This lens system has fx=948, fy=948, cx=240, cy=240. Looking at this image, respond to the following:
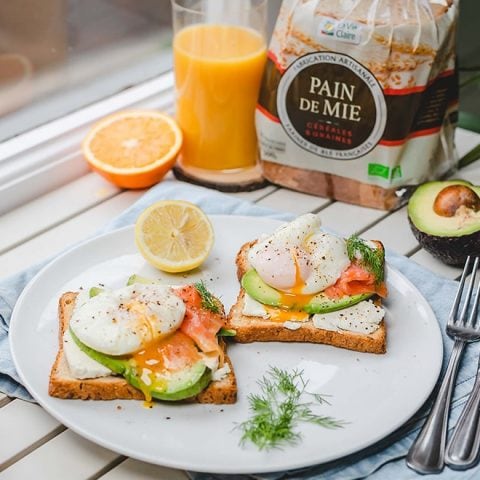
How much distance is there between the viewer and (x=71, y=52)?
116 inches

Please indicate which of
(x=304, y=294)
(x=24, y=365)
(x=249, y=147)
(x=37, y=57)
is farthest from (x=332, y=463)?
(x=37, y=57)

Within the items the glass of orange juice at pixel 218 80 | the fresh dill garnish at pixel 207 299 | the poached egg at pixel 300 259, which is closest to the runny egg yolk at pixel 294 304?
the poached egg at pixel 300 259

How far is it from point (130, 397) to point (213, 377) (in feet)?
0.53

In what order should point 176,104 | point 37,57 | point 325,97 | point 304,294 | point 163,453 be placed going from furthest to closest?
1. point 37,57
2. point 176,104
3. point 325,97
4. point 304,294
5. point 163,453

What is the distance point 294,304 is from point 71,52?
4.46ft

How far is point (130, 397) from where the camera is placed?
180 centimetres

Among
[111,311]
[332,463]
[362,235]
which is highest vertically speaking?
[111,311]

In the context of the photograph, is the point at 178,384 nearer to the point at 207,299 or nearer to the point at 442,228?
the point at 207,299

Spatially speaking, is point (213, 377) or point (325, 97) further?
point (325, 97)

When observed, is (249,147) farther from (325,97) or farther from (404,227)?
(404,227)

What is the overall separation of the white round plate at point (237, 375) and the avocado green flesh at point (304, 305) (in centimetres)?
8

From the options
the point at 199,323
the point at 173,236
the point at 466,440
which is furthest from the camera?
the point at 173,236

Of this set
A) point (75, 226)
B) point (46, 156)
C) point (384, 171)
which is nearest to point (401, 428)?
point (384, 171)

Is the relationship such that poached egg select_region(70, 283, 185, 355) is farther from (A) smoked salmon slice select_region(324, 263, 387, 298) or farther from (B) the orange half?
(B) the orange half
